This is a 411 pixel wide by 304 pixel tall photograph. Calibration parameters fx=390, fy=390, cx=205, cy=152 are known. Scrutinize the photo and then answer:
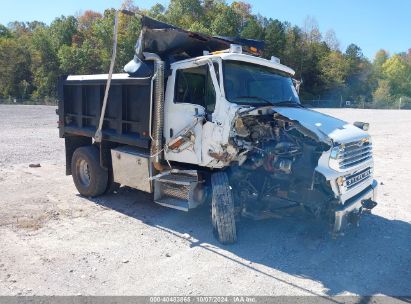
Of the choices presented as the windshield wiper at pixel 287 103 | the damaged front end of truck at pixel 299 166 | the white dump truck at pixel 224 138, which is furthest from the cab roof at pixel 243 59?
the damaged front end of truck at pixel 299 166

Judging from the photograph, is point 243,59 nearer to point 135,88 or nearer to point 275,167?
point 275,167

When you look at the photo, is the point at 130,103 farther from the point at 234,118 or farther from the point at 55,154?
the point at 55,154

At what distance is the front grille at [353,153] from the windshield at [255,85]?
1401 mm

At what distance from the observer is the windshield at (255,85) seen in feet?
19.1

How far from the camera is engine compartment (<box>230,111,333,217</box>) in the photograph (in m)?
5.23

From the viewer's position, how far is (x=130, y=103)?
684cm

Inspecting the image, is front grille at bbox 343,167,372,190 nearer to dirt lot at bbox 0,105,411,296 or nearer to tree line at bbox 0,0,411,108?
dirt lot at bbox 0,105,411,296

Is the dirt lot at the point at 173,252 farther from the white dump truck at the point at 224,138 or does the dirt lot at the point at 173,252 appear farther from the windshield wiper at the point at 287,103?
the windshield wiper at the point at 287,103

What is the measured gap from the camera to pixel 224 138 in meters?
5.57

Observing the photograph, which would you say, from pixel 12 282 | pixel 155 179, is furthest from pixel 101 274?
pixel 155 179

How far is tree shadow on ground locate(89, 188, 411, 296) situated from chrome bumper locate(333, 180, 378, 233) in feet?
1.37

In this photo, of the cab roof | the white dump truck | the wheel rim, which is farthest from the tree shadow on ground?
the cab roof

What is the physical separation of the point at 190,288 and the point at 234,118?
2388 millimetres

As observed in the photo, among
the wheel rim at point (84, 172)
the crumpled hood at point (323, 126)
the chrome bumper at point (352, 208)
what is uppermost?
the crumpled hood at point (323, 126)
